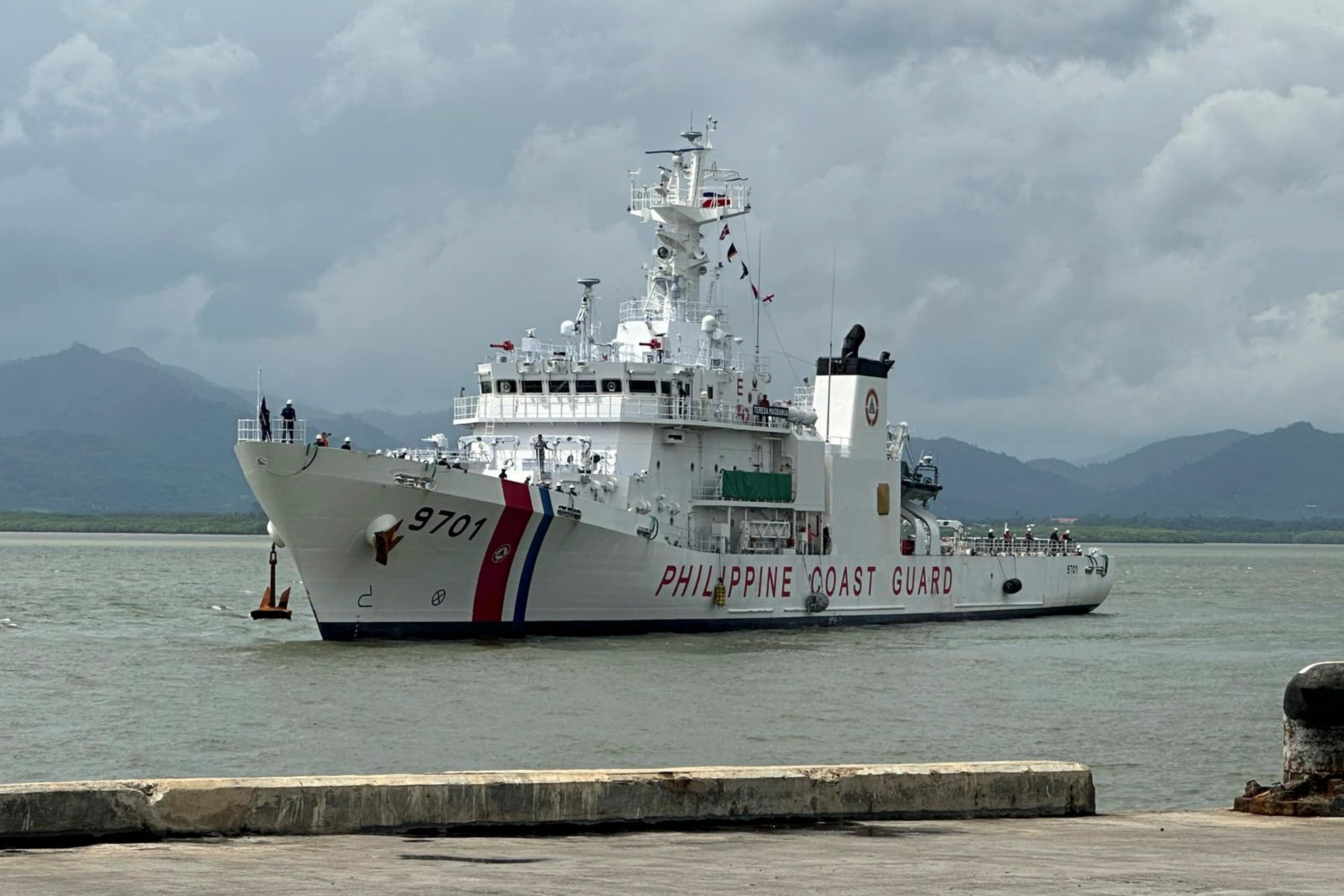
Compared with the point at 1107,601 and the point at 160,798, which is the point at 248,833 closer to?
the point at 160,798

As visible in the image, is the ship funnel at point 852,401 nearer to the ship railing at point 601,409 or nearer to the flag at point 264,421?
the ship railing at point 601,409

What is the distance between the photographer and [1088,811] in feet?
37.1

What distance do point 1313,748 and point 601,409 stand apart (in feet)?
87.1

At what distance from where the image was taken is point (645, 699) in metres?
25.8

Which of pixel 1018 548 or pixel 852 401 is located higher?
pixel 852 401

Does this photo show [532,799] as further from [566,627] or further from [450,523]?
[566,627]

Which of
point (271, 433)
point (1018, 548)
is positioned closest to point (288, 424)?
point (271, 433)

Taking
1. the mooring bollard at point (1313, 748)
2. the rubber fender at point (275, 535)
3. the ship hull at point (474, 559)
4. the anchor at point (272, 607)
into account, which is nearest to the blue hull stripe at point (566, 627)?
the ship hull at point (474, 559)

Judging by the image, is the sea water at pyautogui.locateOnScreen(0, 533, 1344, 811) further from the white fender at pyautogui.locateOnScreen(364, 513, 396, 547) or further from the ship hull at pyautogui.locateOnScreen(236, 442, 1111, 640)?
the white fender at pyautogui.locateOnScreen(364, 513, 396, 547)

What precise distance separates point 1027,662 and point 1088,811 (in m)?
23.6

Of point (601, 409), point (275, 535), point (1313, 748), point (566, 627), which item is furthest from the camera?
point (601, 409)

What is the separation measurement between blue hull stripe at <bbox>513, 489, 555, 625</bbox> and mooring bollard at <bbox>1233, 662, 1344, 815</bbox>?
21.7m

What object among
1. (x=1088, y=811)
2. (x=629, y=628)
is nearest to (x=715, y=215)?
(x=629, y=628)

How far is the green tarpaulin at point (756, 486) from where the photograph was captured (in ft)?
127
